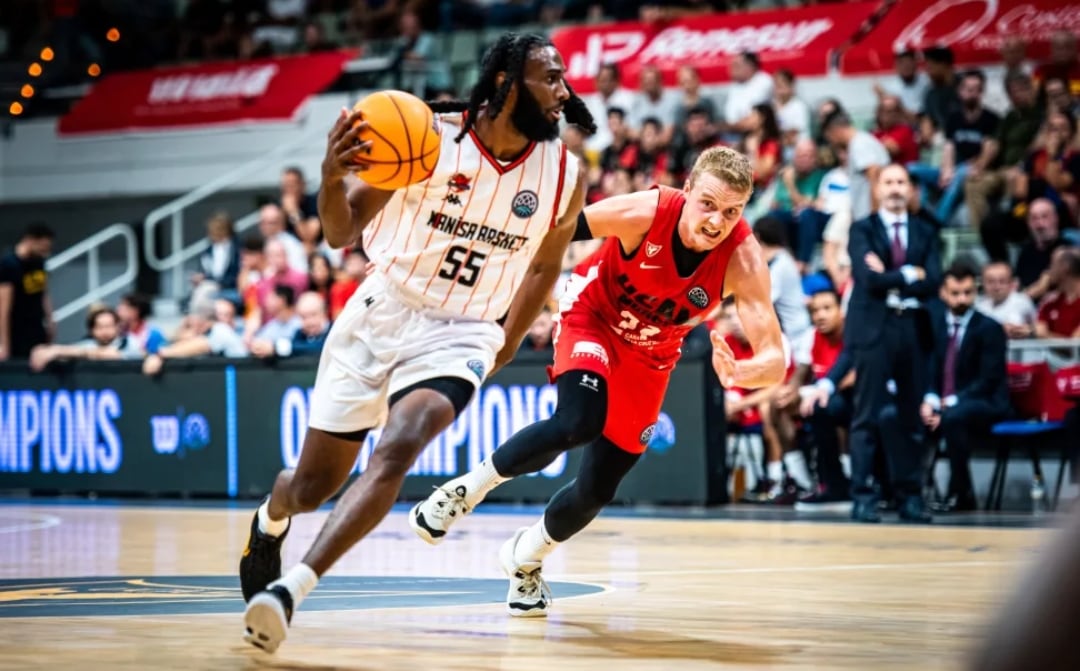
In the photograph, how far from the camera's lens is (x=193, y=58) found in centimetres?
2169

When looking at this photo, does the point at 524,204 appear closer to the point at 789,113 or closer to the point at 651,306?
the point at 651,306

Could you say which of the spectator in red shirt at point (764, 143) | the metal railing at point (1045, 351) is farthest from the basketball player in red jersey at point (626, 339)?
the spectator in red shirt at point (764, 143)

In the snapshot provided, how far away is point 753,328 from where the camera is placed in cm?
576

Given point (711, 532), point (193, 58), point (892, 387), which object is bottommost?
point (711, 532)

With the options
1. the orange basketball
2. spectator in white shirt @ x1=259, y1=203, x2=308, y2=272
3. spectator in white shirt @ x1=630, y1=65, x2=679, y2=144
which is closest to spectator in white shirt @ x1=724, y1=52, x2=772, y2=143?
spectator in white shirt @ x1=630, y1=65, x2=679, y2=144

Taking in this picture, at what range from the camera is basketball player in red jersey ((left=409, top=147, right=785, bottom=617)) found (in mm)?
5664

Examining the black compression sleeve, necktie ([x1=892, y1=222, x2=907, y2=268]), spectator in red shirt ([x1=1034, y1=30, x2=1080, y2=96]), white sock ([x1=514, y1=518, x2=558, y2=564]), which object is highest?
spectator in red shirt ([x1=1034, y1=30, x2=1080, y2=96])

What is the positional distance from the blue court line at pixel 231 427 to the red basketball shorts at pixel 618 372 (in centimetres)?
762

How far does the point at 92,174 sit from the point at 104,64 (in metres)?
1.79

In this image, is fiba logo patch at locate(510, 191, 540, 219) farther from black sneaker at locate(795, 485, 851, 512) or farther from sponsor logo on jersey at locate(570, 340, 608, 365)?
black sneaker at locate(795, 485, 851, 512)

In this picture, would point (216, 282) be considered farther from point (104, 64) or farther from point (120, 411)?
point (104, 64)

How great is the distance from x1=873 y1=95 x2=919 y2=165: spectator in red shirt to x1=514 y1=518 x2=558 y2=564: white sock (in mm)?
8839

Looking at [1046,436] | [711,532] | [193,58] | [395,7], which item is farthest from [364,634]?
[193,58]

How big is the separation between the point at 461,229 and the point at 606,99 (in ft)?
39.2
